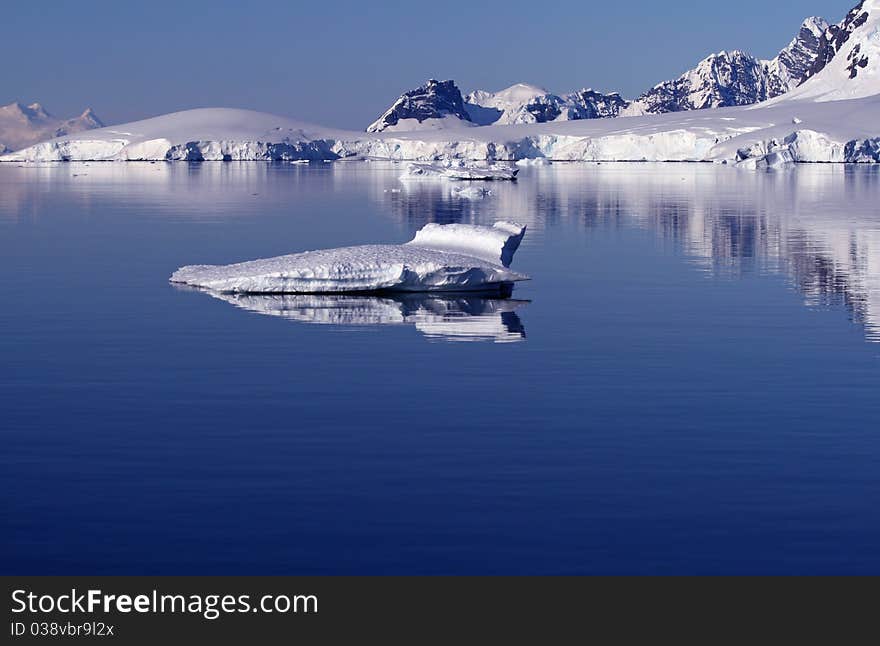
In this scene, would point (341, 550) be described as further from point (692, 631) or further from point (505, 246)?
point (505, 246)

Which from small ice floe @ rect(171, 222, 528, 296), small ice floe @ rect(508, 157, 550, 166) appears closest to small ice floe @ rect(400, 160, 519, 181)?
small ice floe @ rect(171, 222, 528, 296)

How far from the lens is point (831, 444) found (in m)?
11.0

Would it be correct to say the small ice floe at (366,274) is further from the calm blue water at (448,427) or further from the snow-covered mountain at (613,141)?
the snow-covered mountain at (613,141)

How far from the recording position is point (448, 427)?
11.6 metres

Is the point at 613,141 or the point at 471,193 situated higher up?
the point at 613,141

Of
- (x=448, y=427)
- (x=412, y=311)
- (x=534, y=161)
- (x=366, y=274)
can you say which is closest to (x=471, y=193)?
(x=366, y=274)

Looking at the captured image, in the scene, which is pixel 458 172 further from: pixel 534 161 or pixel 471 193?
pixel 534 161

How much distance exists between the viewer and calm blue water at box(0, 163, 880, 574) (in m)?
8.38

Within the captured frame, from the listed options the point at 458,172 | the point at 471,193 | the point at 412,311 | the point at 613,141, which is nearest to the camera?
the point at 412,311

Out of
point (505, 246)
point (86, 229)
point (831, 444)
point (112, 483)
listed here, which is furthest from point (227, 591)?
point (86, 229)

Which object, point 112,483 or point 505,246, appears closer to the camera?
point 112,483

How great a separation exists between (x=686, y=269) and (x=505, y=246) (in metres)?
5.06

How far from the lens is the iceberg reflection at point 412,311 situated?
1723 centimetres

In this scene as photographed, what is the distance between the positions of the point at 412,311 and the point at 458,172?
66.6 meters
